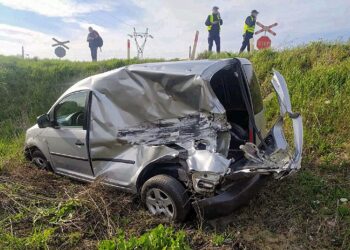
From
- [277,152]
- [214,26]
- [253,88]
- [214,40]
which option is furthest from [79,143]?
[214,26]

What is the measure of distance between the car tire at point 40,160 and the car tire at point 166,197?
2.38 metres

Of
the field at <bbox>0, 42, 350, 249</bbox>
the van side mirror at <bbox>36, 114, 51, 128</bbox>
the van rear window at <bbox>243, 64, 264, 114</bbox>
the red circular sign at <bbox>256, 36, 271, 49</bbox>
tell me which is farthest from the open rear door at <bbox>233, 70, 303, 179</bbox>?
the red circular sign at <bbox>256, 36, 271, 49</bbox>

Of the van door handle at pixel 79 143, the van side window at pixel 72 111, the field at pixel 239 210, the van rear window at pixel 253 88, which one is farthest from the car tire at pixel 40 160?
the van rear window at pixel 253 88

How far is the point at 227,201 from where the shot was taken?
3.76 meters

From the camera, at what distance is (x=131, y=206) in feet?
15.0

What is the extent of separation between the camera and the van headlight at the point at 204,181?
370 cm

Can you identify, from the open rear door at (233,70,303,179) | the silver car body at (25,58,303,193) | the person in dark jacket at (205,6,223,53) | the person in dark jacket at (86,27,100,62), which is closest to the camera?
the open rear door at (233,70,303,179)

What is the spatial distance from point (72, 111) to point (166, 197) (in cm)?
214

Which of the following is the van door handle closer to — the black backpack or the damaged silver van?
the damaged silver van

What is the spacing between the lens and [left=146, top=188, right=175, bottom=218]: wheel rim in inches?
161

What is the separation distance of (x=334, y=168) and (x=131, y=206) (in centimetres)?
314

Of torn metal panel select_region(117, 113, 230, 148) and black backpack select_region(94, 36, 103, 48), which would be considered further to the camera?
black backpack select_region(94, 36, 103, 48)

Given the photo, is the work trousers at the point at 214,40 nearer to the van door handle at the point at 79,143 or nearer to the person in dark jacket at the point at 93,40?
the person in dark jacket at the point at 93,40

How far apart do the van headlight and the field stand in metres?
0.49
